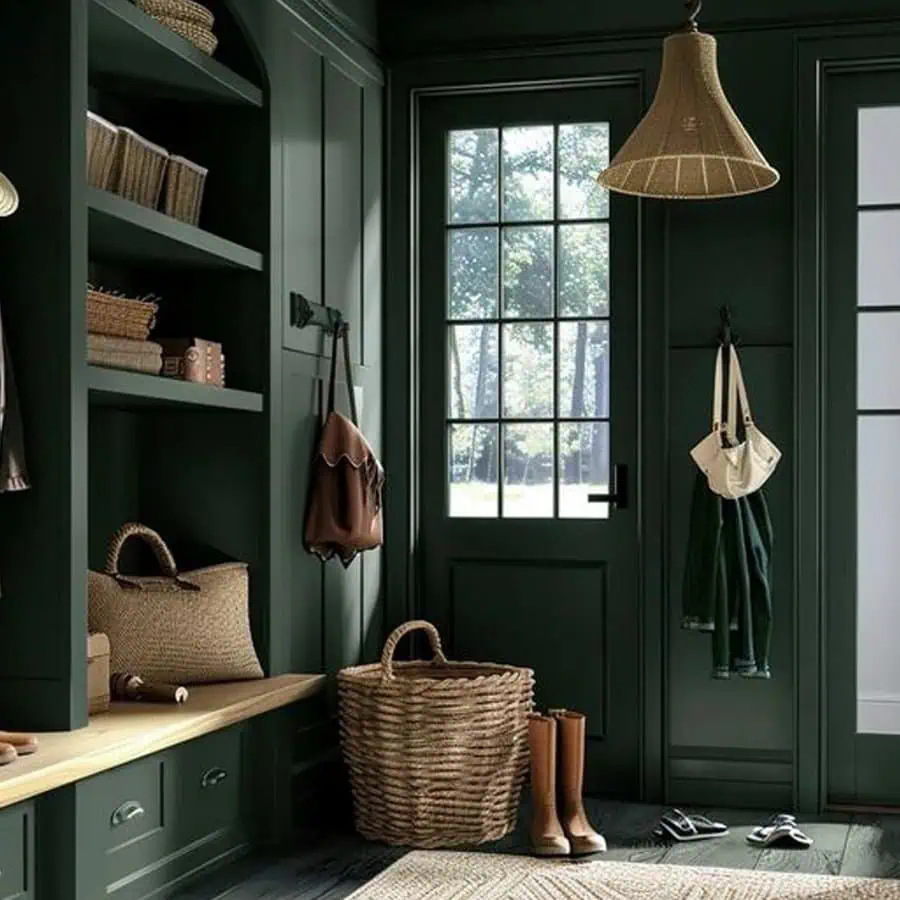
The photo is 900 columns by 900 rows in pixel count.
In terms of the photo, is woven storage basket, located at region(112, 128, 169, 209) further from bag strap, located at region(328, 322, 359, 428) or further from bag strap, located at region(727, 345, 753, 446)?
bag strap, located at region(727, 345, 753, 446)

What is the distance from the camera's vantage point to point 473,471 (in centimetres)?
563

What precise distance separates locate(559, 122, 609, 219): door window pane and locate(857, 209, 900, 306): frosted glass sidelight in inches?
34.9

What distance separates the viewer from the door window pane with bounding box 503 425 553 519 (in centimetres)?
555

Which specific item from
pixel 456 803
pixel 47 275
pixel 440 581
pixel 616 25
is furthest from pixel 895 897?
pixel 616 25

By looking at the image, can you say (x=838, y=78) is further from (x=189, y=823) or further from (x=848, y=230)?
(x=189, y=823)

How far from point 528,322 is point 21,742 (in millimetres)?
2697

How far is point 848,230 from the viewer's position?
17.3 feet

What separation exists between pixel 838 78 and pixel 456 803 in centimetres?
264

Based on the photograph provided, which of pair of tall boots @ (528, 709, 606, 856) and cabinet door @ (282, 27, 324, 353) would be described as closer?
pair of tall boots @ (528, 709, 606, 856)

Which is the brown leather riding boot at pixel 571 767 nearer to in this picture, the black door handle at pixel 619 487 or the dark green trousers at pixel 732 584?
the dark green trousers at pixel 732 584

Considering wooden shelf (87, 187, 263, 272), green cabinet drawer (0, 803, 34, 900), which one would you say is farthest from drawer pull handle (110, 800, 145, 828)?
wooden shelf (87, 187, 263, 272)

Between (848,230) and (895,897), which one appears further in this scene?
(848,230)

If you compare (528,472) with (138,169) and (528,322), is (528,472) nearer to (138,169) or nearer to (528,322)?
(528,322)

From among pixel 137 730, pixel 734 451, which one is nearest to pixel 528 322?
pixel 734 451
